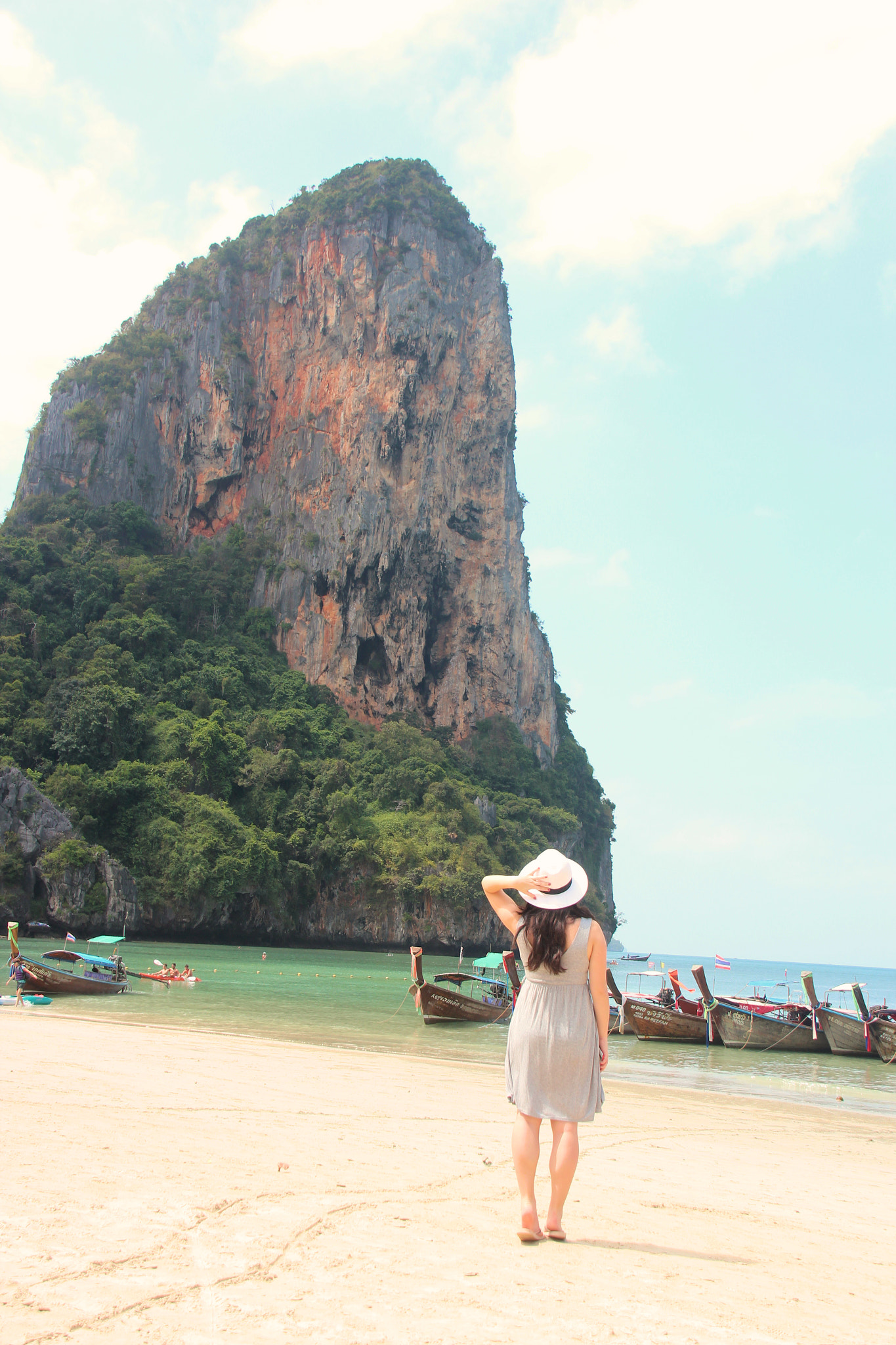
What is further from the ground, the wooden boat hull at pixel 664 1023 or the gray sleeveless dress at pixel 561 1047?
the gray sleeveless dress at pixel 561 1047

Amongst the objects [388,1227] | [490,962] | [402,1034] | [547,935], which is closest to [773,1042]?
[490,962]

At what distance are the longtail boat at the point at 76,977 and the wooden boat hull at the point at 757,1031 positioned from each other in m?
13.0

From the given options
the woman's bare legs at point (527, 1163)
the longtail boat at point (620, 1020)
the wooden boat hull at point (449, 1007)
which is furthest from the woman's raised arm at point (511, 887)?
the longtail boat at point (620, 1020)

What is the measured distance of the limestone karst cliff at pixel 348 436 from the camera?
64.9 m

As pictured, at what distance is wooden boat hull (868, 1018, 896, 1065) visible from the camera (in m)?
18.9

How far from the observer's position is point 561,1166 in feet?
12.9

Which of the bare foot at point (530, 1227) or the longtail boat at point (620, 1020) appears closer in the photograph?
the bare foot at point (530, 1227)

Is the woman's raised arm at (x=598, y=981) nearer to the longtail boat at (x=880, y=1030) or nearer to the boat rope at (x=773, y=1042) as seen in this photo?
the longtail boat at (x=880, y=1030)

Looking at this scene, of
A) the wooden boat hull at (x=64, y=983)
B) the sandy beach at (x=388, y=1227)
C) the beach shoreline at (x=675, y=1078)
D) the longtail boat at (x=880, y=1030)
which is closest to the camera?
the sandy beach at (x=388, y=1227)

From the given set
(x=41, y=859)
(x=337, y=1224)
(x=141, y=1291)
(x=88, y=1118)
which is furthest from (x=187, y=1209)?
(x=41, y=859)

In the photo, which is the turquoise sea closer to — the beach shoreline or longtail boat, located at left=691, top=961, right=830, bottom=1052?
the beach shoreline

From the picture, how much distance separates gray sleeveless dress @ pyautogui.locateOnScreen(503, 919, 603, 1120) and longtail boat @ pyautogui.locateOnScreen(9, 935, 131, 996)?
52.5 ft

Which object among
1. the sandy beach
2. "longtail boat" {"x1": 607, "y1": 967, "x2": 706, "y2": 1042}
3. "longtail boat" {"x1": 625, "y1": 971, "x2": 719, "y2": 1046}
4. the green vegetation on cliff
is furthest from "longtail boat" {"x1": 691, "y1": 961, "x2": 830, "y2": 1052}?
the green vegetation on cliff

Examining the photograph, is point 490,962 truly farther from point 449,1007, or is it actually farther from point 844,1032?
point 844,1032
